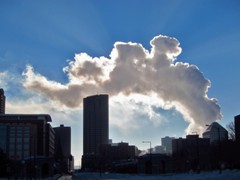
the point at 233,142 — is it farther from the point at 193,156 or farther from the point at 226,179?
the point at 226,179

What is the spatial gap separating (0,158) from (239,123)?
308 feet

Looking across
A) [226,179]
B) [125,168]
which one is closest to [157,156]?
[125,168]

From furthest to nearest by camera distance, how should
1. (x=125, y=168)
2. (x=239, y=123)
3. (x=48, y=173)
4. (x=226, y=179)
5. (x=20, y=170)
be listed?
(x=125, y=168), (x=239, y=123), (x=48, y=173), (x=20, y=170), (x=226, y=179)

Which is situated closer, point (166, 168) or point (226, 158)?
point (226, 158)

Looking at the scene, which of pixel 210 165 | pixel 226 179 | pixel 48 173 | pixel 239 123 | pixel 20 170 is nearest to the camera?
pixel 226 179

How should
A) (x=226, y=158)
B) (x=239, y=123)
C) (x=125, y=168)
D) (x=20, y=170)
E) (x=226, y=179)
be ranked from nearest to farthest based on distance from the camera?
(x=226, y=179) < (x=226, y=158) < (x=20, y=170) < (x=239, y=123) < (x=125, y=168)

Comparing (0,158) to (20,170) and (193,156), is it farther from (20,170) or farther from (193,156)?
(193,156)

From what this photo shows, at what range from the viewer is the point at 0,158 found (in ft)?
441

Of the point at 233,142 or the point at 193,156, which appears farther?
the point at 193,156

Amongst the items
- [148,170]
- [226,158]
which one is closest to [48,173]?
[148,170]

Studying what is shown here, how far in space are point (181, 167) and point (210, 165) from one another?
422 inches

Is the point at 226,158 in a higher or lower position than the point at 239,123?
lower

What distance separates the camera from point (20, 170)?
139375 millimetres

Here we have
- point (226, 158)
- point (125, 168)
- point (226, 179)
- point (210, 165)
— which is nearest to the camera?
point (226, 179)
